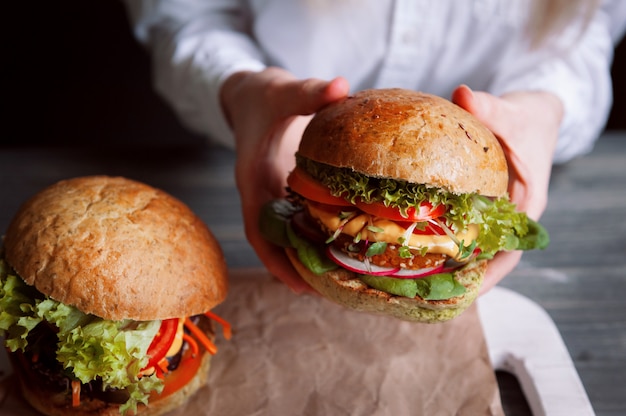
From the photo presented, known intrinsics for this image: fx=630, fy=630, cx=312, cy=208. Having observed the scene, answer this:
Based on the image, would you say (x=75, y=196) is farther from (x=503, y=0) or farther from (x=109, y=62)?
(x=109, y=62)

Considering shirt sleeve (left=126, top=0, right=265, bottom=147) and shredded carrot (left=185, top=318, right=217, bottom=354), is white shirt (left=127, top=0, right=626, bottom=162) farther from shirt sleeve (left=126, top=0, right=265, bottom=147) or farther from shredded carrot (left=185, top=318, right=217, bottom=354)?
shredded carrot (left=185, top=318, right=217, bottom=354)

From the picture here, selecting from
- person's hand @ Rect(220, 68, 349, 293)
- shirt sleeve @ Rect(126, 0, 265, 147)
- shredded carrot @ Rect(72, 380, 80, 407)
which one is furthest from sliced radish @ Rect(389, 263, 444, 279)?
shirt sleeve @ Rect(126, 0, 265, 147)

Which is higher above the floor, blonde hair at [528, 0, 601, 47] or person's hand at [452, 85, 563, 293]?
blonde hair at [528, 0, 601, 47]

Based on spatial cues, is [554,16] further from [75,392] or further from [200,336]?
[75,392]

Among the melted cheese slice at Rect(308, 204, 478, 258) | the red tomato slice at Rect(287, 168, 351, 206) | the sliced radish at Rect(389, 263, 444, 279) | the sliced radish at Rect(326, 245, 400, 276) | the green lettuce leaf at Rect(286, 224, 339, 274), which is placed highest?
the red tomato slice at Rect(287, 168, 351, 206)

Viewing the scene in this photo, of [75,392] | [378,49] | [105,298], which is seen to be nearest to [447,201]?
[105,298]
